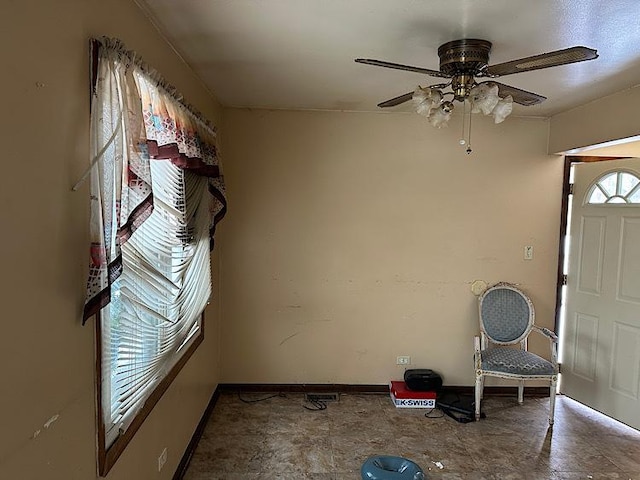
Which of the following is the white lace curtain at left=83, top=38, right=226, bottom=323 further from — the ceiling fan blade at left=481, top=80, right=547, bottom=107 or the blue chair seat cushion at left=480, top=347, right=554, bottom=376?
the blue chair seat cushion at left=480, top=347, right=554, bottom=376

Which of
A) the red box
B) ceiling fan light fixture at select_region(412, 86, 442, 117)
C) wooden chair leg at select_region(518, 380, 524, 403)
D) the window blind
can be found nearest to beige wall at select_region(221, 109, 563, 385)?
the red box

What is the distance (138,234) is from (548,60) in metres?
1.79

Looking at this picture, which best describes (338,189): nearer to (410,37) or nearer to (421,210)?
(421,210)

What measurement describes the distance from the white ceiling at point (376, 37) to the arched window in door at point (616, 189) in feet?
2.55

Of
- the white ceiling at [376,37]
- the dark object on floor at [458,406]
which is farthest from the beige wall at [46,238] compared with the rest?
the dark object on floor at [458,406]

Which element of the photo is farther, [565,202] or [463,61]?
[565,202]

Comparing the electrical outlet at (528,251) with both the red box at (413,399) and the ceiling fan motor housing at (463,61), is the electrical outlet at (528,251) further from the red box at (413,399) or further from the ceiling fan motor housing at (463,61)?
the ceiling fan motor housing at (463,61)

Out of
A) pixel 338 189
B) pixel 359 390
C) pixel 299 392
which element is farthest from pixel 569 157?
pixel 299 392

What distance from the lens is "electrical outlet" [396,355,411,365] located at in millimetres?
3812

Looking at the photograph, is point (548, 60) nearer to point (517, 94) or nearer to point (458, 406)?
point (517, 94)

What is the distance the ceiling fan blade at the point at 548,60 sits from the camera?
5.16 feet

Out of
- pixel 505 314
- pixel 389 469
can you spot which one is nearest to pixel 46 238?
pixel 389 469

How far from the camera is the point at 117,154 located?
1.41 meters

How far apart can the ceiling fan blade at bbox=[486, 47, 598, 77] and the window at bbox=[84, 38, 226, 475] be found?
146 cm
